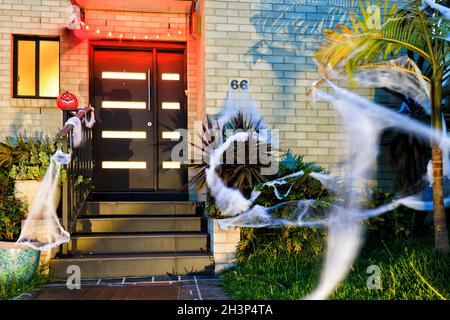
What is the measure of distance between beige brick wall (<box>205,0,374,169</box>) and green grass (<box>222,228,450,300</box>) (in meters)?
1.71

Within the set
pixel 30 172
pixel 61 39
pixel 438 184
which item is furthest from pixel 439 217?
pixel 61 39

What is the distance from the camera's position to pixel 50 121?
707cm

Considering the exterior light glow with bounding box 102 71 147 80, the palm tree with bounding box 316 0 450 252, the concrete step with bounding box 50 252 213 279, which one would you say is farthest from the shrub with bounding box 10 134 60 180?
the palm tree with bounding box 316 0 450 252

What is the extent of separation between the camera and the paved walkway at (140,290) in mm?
4340

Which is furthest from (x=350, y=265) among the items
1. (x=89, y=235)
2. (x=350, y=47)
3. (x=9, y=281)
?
(x=9, y=281)

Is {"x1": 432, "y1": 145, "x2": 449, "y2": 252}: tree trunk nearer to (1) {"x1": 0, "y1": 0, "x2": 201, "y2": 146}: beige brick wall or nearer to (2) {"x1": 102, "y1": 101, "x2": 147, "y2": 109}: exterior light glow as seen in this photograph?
(1) {"x1": 0, "y1": 0, "x2": 201, "y2": 146}: beige brick wall

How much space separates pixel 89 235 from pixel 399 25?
4.40m

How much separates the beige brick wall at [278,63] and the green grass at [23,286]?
9.88ft

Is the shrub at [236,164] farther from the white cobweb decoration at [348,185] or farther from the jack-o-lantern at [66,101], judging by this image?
the jack-o-lantern at [66,101]

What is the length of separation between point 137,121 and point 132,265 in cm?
291

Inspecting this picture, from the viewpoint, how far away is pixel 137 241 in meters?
5.56

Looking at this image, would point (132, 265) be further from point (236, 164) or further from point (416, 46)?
point (416, 46)
